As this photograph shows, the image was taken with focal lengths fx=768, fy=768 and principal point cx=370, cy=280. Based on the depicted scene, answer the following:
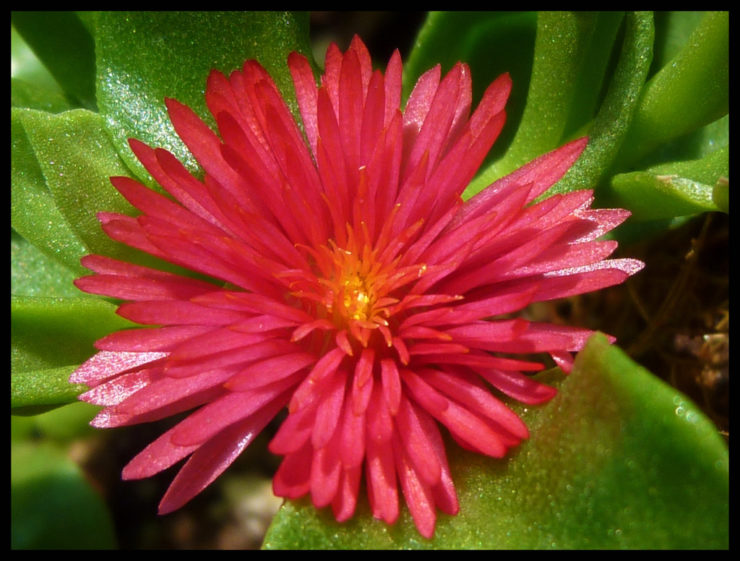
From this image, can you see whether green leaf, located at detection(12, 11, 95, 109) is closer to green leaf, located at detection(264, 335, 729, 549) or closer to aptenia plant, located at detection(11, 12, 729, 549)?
aptenia plant, located at detection(11, 12, 729, 549)

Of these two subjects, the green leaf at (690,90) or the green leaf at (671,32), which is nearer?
the green leaf at (690,90)

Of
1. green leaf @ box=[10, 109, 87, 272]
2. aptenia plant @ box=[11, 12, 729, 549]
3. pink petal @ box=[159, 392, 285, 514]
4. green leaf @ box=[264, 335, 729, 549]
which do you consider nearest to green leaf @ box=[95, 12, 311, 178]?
aptenia plant @ box=[11, 12, 729, 549]

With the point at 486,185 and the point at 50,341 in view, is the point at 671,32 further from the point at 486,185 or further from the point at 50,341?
the point at 50,341

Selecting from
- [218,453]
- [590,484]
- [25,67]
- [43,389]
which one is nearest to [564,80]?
[590,484]

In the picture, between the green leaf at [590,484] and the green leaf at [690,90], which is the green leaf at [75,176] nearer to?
the green leaf at [590,484]

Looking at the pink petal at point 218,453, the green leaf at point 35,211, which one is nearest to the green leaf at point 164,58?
the green leaf at point 35,211
